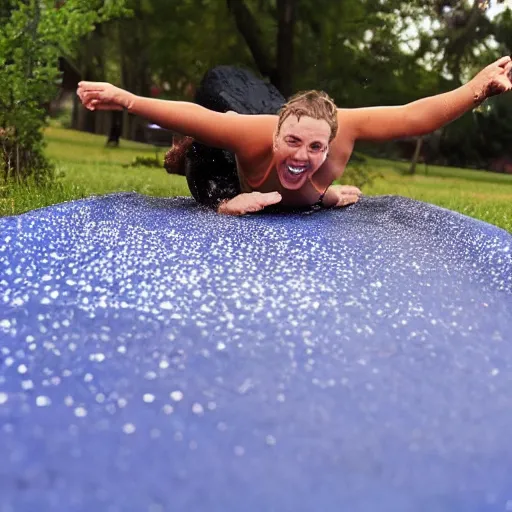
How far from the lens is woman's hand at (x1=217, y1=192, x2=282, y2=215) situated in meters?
1.22

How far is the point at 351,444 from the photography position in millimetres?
556

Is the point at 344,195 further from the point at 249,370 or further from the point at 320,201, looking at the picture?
the point at 249,370

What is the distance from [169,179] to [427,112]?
76 cm

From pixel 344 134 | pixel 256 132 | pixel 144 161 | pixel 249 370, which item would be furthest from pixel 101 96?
pixel 144 161

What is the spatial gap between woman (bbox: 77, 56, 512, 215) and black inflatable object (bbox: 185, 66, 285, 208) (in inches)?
3.5

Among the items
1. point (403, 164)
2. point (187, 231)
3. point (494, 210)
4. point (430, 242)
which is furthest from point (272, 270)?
point (403, 164)

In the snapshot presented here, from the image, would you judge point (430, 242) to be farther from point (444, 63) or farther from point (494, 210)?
point (444, 63)

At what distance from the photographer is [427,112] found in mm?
1212

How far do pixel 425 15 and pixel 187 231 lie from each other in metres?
1.19

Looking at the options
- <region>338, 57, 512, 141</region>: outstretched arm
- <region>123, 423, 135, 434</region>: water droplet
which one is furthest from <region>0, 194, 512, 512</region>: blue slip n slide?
<region>338, 57, 512, 141</region>: outstretched arm

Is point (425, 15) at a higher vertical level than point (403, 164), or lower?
higher

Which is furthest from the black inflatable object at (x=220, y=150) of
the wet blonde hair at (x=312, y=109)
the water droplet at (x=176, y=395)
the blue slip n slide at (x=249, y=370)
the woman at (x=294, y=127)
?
the water droplet at (x=176, y=395)

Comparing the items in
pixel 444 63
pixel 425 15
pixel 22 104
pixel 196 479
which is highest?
pixel 425 15

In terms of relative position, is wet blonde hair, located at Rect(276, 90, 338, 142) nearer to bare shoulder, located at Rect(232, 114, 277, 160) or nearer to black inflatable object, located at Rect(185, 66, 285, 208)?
bare shoulder, located at Rect(232, 114, 277, 160)
